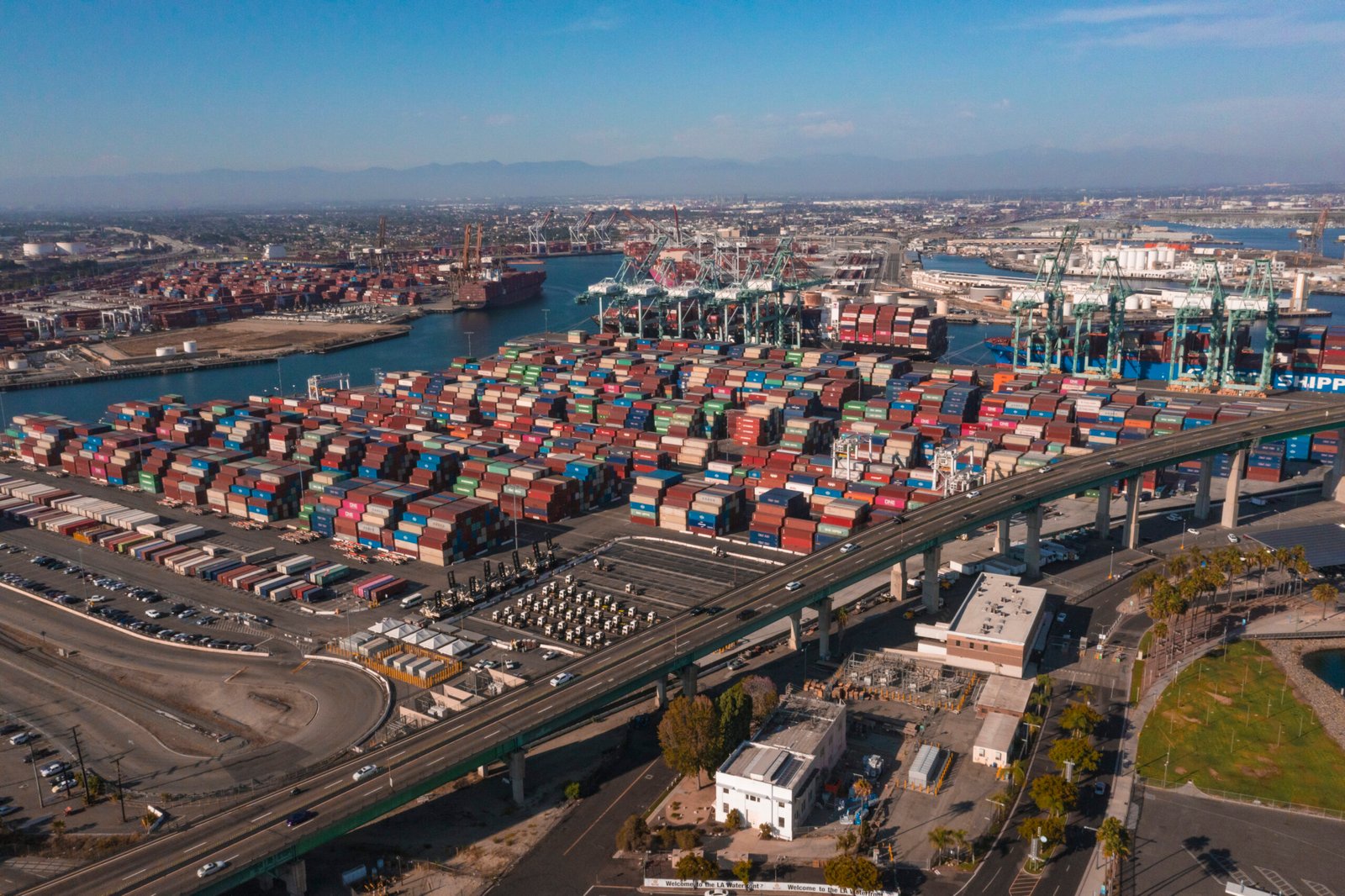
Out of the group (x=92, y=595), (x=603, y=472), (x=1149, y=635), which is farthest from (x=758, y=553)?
(x=92, y=595)

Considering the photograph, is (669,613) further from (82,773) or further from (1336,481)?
(1336,481)

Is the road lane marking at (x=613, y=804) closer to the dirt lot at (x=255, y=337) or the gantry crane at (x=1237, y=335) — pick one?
the gantry crane at (x=1237, y=335)

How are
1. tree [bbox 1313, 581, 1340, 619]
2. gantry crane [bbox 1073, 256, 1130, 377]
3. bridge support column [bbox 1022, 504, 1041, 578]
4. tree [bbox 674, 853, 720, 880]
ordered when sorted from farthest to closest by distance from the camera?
gantry crane [bbox 1073, 256, 1130, 377], bridge support column [bbox 1022, 504, 1041, 578], tree [bbox 1313, 581, 1340, 619], tree [bbox 674, 853, 720, 880]

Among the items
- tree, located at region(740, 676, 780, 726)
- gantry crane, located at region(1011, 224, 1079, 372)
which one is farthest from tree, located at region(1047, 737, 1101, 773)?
gantry crane, located at region(1011, 224, 1079, 372)

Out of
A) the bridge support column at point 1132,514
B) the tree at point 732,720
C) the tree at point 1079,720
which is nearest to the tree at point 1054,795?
the tree at point 1079,720

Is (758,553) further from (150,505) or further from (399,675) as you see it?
(150,505)

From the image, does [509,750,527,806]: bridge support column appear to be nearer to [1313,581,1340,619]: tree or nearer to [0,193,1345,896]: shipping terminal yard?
[0,193,1345,896]: shipping terminal yard
